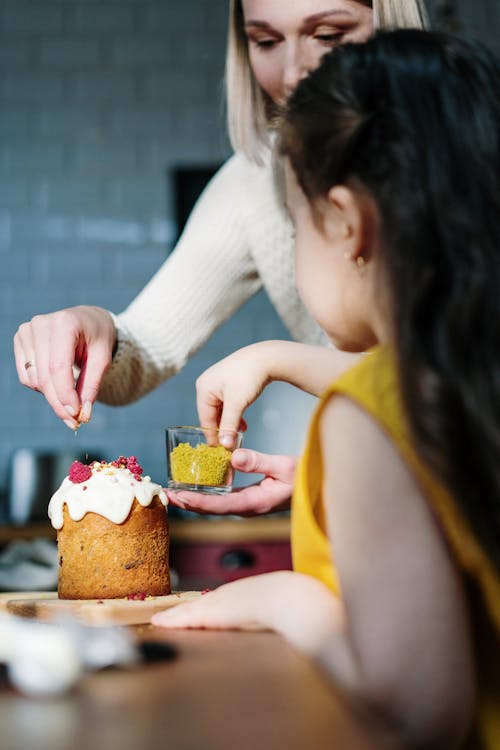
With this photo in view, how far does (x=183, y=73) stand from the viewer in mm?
3678

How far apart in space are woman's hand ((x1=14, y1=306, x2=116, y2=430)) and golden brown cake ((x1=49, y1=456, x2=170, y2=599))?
95mm

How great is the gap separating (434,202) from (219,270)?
4.07 feet

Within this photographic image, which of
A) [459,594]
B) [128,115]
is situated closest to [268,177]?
[459,594]

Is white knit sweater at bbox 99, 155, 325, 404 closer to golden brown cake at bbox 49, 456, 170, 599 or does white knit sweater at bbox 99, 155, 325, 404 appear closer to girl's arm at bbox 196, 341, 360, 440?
golden brown cake at bbox 49, 456, 170, 599

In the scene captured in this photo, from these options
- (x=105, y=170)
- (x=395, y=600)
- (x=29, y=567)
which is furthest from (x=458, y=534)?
(x=105, y=170)

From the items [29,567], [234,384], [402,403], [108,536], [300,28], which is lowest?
[29,567]

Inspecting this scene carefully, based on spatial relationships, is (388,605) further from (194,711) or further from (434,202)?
(434,202)

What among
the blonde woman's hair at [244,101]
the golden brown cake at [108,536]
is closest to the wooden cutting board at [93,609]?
the golden brown cake at [108,536]

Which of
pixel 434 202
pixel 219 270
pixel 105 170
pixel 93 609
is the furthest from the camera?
pixel 105 170

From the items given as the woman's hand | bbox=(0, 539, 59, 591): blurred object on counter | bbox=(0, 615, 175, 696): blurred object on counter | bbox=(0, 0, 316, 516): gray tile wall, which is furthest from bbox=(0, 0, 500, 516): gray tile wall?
bbox=(0, 615, 175, 696): blurred object on counter

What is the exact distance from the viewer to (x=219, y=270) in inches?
79.9

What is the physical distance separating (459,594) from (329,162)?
0.42m

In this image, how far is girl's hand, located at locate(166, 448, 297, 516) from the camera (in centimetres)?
128

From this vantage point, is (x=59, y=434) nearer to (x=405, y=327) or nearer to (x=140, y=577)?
(x=140, y=577)
